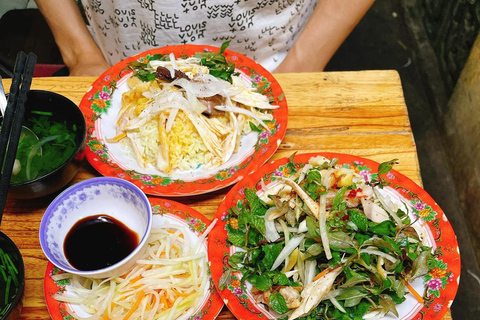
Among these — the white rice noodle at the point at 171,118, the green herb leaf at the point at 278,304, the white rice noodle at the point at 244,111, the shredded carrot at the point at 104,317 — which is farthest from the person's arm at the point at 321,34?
the shredded carrot at the point at 104,317

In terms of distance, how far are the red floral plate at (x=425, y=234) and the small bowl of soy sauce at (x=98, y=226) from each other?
0.88 feet

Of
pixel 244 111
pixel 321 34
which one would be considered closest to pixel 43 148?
pixel 244 111

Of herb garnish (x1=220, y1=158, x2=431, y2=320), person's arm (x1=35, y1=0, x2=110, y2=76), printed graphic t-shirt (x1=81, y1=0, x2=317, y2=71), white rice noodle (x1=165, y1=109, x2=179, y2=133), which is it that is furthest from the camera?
person's arm (x1=35, y1=0, x2=110, y2=76)

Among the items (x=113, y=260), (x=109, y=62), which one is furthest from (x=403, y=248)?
(x=109, y=62)

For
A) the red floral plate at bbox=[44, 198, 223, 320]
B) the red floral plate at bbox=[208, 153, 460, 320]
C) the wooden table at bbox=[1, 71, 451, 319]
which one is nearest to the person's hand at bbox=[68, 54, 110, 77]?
the wooden table at bbox=[1, 71, 451, 319]

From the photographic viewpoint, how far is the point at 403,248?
4.51 ft

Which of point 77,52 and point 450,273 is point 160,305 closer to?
point 450,273

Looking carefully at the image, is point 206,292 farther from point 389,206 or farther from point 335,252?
point 389,206

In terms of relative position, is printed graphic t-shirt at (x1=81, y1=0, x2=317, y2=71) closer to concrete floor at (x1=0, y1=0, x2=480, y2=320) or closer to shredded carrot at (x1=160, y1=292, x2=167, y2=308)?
concrete floor at (x1=0, y1=0, x2=480, y2=320)

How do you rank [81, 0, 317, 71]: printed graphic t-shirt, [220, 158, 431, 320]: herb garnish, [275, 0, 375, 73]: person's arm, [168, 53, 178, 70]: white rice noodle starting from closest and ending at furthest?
[220, 158, 431, 320]: herb garnish
[168, 53, 178, 70]: white rice noodle
[81, 0, 317, 71]: printed graphic t-shirt
[275, 0, 375, 73]: person's arm

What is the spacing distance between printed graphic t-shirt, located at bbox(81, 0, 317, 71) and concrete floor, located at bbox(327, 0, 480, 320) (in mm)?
1914

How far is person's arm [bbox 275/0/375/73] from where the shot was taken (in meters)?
2.38

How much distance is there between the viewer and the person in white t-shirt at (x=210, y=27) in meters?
2.27

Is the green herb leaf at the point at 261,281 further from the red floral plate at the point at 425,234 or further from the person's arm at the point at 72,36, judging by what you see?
the person's arm at the point at 72,36
